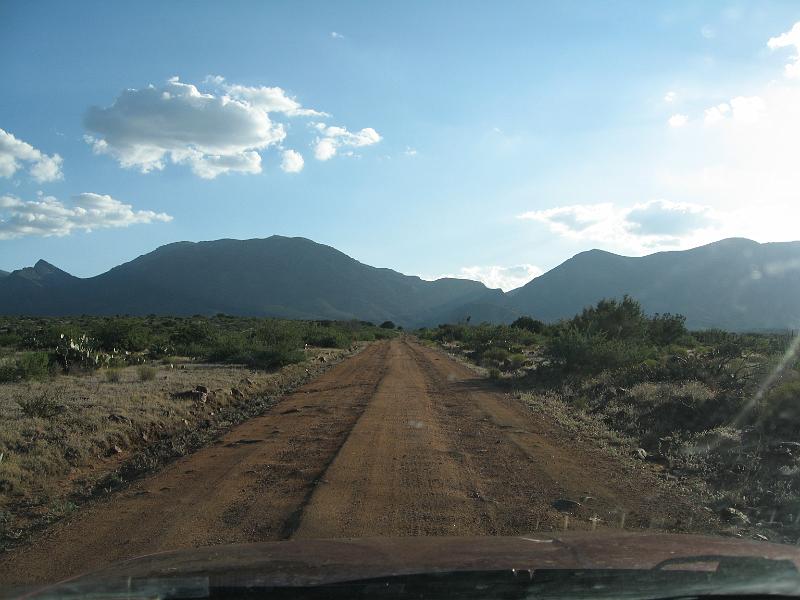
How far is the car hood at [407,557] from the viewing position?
142 inches

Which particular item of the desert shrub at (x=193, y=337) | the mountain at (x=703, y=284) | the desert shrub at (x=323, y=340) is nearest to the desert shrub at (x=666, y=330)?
the desert shrub at (x=323, y=340)

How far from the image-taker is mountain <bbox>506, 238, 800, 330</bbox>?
126 metres

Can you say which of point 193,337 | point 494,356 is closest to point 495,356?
point 494,356

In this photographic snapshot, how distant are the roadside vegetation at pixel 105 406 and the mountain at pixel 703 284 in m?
85.4

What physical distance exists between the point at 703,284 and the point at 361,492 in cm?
15831

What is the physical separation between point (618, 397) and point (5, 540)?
581 inches

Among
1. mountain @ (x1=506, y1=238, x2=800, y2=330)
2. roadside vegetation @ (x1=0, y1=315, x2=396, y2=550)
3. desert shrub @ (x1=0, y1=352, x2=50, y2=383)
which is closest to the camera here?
roadside vegetation @ (x1=0, y1=315, x2=396, y2=550)

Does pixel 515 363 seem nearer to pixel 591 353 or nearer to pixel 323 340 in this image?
pixel 591 353

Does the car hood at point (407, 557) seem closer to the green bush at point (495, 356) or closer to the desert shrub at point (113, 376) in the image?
the desert shrub at point (113, 376)

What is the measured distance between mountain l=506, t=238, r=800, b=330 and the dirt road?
316 ft

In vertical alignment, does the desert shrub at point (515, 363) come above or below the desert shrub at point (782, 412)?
below

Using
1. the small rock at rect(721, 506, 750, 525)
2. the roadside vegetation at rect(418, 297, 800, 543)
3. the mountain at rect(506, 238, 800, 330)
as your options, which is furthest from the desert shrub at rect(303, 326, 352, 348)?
the mountain at rect(506, 238, 800, 330)

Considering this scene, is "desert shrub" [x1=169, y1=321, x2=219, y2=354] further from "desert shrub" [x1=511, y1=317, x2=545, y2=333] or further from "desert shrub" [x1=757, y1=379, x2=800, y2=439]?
"desert shrub" [x1=511, y1=317, x2=545, y2=333]

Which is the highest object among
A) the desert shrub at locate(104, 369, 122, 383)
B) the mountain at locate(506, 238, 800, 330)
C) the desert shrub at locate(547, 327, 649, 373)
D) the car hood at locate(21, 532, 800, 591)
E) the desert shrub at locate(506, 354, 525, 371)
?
the mountain at locate(506, 238, 800, 330)
